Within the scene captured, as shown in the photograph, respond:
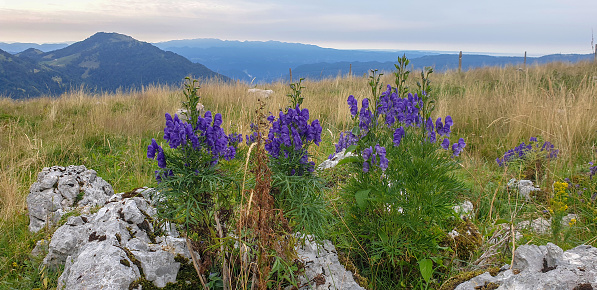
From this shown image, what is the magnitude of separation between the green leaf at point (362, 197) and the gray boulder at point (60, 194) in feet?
8.84

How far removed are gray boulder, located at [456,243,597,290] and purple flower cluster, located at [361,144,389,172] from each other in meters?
0.80

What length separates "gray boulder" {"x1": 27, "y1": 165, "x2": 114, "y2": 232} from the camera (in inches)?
130

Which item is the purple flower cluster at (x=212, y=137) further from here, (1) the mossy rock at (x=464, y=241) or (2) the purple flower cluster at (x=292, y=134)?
(1) the mossy rock at (x=464, y=241)

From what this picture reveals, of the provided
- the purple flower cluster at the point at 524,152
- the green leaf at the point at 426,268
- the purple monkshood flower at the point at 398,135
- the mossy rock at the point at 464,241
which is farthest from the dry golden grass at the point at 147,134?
the green leaf at the point at 426,268

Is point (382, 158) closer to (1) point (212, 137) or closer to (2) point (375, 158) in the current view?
(2) point (375, 158)

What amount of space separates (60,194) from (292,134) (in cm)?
274

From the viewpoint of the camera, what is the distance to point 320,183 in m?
2.07

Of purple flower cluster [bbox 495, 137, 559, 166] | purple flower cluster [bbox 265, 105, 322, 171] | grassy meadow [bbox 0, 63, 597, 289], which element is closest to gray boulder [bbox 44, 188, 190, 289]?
grassy meadow [bbox 0, 63, 597, 289]

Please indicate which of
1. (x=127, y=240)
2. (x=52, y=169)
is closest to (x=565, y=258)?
(x=127, y=240)

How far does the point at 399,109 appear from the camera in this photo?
247cm

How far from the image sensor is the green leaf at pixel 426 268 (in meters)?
2.11

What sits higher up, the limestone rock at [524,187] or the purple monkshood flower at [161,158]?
the purple monkshood flower at [161,158]

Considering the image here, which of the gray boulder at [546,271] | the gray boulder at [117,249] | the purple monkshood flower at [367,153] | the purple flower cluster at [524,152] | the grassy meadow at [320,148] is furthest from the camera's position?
the purple flower cluster at [524,152]

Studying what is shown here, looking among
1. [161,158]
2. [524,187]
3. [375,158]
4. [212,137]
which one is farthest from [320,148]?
[161,158]
